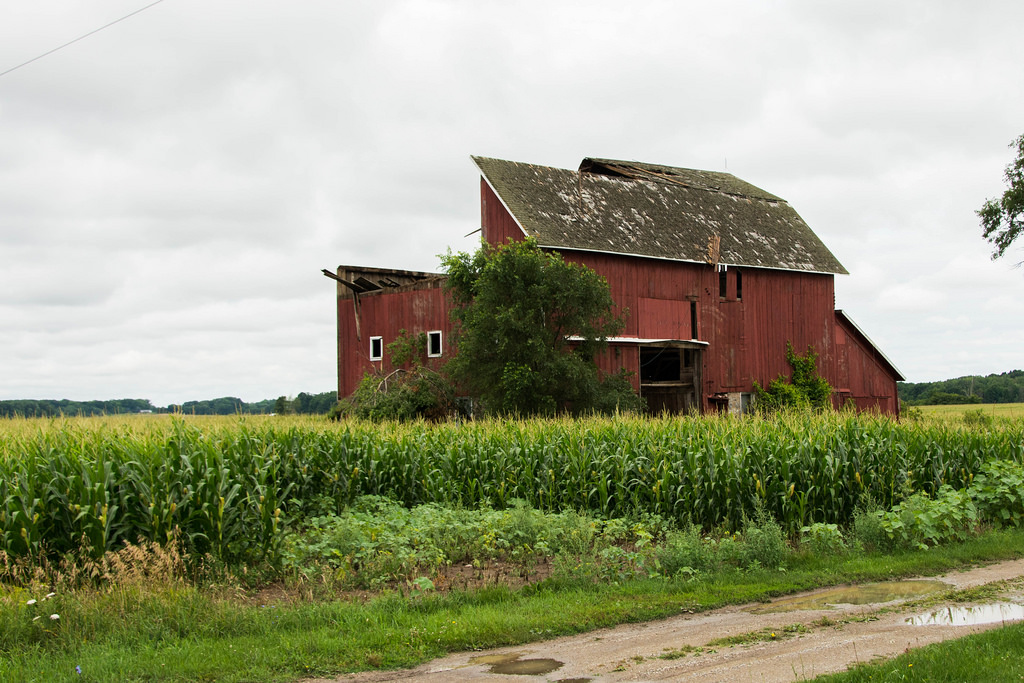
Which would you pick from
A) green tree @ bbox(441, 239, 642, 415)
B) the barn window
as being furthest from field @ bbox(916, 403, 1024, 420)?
the barn window

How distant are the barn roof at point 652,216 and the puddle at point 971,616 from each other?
18.9 meters

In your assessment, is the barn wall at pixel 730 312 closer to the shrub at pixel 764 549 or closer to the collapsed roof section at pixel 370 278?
the collapsed roof section at pixel 370 278

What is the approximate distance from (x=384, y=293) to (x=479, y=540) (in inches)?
788

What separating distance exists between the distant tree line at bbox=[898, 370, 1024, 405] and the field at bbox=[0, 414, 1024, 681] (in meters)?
67.5

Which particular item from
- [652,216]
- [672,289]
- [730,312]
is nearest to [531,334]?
[672,289]

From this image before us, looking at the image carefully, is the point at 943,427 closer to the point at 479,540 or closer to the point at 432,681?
the point at 479,540

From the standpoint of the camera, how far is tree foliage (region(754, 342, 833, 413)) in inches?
1198

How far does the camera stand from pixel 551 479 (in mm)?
13695

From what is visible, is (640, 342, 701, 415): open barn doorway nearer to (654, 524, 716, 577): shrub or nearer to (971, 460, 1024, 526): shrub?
(971, 460, 1024, 526): shrub

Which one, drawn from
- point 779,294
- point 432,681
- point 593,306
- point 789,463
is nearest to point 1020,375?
point 779,294

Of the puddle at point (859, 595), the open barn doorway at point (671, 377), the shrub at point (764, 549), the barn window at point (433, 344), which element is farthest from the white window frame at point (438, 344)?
the puddle at point (859, 595)

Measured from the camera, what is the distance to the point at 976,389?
83.8 meters

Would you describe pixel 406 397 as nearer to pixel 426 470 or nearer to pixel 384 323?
pixel 384 323

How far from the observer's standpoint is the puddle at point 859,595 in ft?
28.2
